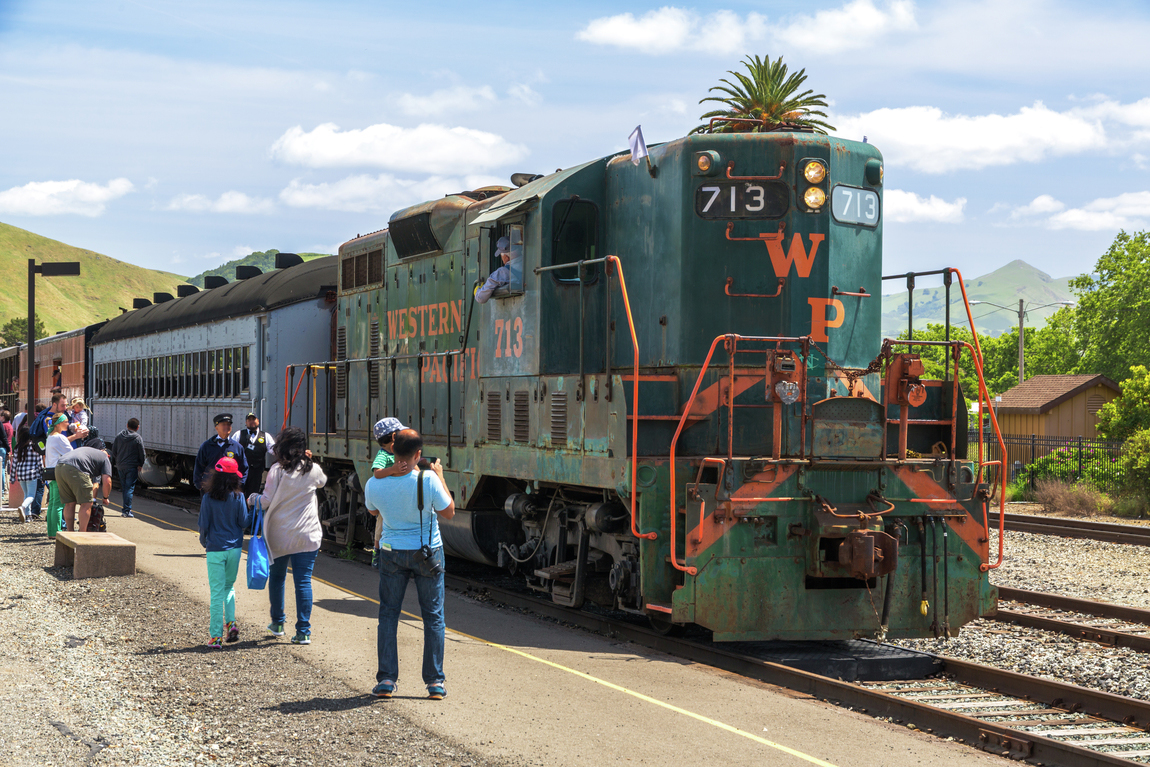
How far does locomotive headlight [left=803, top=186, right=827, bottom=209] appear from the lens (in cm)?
881

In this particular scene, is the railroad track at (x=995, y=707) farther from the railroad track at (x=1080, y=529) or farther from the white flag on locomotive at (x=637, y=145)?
the railroad track at (x=1080, y=529)

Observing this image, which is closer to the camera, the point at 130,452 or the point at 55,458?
the point at 55,458

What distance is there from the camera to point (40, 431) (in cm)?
1652

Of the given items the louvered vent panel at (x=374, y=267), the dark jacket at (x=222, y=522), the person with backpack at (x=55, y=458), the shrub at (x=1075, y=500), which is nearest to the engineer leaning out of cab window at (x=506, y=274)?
the dark jacket at (x=222, y=522)

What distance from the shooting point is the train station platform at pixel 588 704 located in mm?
5777

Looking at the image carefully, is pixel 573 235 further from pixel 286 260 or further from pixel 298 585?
pixel 286 260

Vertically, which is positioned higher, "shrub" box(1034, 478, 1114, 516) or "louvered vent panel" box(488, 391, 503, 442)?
"louvered vent panel" box(488, 391, 503, 442)

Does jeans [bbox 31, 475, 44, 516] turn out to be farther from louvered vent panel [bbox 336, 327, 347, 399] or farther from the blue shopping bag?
the blue shopping bag

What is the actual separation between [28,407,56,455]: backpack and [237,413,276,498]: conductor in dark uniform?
3.81 m

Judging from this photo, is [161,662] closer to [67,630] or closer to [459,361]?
[67,630]

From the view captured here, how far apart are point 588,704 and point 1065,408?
103ft

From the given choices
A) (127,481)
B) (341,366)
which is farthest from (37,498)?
(341,366)

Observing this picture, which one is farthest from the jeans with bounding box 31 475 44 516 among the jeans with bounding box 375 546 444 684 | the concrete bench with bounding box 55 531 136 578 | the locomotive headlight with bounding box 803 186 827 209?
the locomotive headlight with bounding box 803 186 827 209

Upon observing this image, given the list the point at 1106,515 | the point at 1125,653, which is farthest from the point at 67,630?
the point at 1106,515
